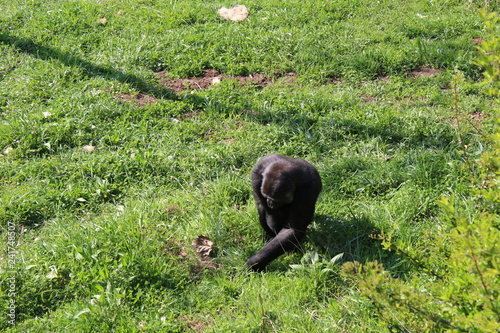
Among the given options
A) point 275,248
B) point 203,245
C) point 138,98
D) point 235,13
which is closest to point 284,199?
point 275,248

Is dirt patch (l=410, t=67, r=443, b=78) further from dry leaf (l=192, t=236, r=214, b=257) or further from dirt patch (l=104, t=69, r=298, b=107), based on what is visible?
dry leaf (l=192, t=236, r=214, b=257)

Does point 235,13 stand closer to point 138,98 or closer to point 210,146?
point 138,98

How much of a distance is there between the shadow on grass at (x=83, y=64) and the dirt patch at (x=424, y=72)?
11.3 ft

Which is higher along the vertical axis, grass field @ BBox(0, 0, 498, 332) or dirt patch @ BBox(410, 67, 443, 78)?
dirt patch @ BBox(410, 67, 443, 78)

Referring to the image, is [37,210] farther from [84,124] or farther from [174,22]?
[174,22]

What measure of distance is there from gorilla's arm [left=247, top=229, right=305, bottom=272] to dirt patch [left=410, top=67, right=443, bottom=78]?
3.88 metres

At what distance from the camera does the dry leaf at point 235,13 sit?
8.63 meters

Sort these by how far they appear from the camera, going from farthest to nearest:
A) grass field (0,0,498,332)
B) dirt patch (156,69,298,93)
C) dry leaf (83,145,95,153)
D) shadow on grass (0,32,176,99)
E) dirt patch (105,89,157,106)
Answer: dirt patch (156,69,298,93)
shadow on grass (0,32,176,99)
dirt patch (105,89,157,106)
dry leaf (83,145,95,153)
grass field (0,0,498,332)

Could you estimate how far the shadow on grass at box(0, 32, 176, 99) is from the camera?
7074mm

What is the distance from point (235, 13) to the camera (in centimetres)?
875

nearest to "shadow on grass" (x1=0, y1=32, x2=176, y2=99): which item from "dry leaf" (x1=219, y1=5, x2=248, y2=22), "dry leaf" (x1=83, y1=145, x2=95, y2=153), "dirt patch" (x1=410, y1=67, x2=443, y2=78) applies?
"dry leaf" (x1=83, y1=145, x2=95, y2=153)

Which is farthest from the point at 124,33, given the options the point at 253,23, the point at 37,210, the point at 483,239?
the point at 483,239

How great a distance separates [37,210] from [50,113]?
174 centimetres

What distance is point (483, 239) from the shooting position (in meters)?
2.38
